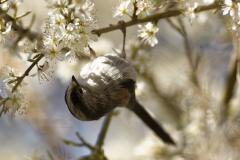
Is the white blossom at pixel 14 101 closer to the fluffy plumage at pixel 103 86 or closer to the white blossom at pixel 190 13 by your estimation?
the fluffy plumage at pixel 103 86

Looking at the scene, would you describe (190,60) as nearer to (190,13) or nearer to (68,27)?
(190,13)

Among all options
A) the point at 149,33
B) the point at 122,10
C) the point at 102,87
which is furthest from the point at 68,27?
the point at 102,87

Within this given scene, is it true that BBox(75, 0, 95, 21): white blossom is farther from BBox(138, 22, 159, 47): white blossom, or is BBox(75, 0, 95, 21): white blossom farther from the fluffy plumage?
the fluffy plumage

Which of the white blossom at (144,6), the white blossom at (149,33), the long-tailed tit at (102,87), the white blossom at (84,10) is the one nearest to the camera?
the white blossom at (84,10)

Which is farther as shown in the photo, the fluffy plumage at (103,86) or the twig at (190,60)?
the twig at (190,60)

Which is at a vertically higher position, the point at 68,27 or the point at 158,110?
the point at 68,27

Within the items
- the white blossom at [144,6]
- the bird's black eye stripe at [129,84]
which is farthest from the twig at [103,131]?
the white blossom at [144,6]
